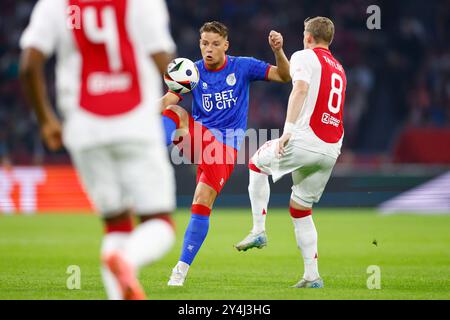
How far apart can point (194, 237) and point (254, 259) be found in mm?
3230

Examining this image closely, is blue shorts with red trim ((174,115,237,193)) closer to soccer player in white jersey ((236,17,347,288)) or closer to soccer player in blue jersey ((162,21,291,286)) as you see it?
soccer player in blue jersey ((162,21,291,286))

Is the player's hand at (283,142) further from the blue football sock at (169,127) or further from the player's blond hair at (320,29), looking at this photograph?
the blue football sock at (169,127)

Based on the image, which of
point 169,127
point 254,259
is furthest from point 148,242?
point 254,259

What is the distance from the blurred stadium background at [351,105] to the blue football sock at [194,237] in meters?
11.1

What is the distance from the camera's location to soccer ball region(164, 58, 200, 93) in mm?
8328

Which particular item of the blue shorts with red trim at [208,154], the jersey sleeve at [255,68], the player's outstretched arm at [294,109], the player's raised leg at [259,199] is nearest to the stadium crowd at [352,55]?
the blue shorts with red trim at [208,154]

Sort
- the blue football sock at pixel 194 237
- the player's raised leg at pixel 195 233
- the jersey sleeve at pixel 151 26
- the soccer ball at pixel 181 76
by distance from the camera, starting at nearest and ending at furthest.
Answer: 1. the jersey sleeve at pixel 151 26
2. the player's raised leg at pixel 195 233
3. the blue football sock at pixel 194 237
4. the soccer ball at pixel 181 76

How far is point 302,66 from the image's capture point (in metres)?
7.45

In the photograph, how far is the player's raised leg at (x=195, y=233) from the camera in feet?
25.4

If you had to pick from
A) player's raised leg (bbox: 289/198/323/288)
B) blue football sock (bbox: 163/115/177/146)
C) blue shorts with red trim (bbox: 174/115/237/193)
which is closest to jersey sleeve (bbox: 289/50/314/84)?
player's raised leg (bbox: 289/198/323/288)

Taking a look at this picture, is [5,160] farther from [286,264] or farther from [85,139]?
[85,139]

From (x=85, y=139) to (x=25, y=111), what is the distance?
57.3ft

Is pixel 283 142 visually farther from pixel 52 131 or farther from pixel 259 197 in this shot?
pixel 52 131

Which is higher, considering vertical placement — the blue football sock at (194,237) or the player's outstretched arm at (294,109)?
the player's outstretched arm at (294,109)
